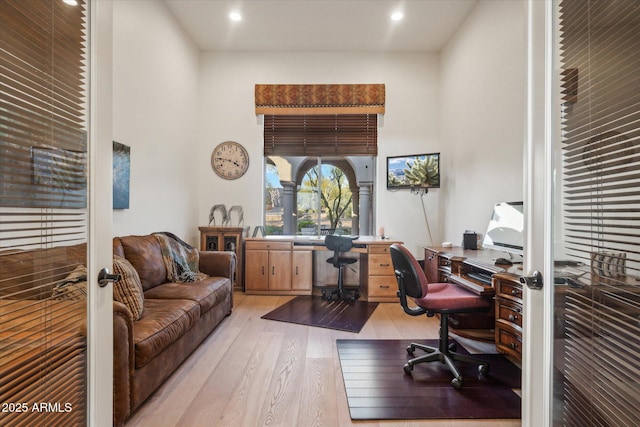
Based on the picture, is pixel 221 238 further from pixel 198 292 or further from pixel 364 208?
pixel 364 208

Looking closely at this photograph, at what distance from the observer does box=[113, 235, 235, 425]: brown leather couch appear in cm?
160

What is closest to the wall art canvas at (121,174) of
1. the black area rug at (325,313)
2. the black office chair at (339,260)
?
the black area rug at (325,313)

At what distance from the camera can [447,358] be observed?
2.19m

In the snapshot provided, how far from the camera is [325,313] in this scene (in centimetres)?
354

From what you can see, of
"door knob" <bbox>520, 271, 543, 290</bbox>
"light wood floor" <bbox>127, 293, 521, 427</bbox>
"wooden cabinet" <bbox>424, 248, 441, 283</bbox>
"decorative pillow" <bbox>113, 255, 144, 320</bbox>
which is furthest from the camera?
"wooden cabinet" <bbox>424, 248, 441, 283</bbox>

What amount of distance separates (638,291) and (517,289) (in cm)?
122

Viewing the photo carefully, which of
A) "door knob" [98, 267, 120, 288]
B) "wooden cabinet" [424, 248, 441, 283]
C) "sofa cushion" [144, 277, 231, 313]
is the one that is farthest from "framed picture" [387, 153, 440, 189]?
"door knob" [98, 267, 120, 288]

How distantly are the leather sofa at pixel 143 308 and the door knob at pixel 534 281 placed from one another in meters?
1.62

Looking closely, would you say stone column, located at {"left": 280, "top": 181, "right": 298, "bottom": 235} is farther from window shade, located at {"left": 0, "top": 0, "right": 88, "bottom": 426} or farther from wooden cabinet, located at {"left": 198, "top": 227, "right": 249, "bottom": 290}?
window shade, located at {"left": 0, "top": 0, "right": 88, "bottom": 426}

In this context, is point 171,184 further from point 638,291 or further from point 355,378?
point 638,291

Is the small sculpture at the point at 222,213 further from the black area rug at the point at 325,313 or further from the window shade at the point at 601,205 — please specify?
the window shade at the point at 601,205

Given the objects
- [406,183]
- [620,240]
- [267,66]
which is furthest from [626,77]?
[267,66]

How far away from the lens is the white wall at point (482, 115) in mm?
2748

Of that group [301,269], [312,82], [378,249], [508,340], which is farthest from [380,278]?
[312,82]
